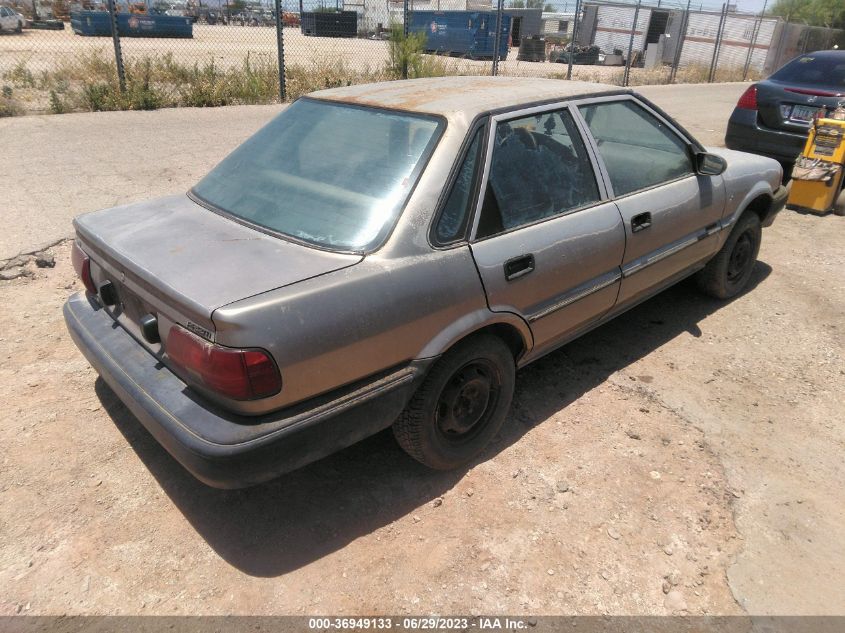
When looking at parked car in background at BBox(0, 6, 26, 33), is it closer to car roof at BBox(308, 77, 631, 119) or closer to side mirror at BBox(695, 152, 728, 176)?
car roof at BBox(308, 77, 631, 119)

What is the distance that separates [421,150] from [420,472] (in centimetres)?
150

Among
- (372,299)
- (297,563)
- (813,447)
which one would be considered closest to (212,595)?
(297,563)

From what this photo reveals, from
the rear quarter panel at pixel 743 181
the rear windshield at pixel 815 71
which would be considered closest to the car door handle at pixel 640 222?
the rear quarter panel at pixel 743 181

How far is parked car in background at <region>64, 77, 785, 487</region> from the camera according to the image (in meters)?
2.18

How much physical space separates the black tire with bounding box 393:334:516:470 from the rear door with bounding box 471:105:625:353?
0.23 meters

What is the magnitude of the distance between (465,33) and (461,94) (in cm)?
3155

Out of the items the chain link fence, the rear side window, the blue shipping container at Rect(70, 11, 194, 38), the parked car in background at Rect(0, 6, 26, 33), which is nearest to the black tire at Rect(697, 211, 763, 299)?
the rear side window

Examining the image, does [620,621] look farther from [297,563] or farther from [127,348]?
[127,348]

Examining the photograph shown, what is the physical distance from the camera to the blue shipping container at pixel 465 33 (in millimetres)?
30875

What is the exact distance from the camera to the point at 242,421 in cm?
218

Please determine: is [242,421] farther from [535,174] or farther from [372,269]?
[535,174]

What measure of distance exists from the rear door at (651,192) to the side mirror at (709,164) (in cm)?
5

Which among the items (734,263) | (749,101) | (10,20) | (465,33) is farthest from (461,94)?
(10,20)

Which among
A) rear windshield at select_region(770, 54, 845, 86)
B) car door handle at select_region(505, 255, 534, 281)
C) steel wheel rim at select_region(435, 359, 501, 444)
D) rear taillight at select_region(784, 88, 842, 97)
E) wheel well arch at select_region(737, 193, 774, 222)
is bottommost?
steel wheel rim at select_region(435, 359, 501, 444)
